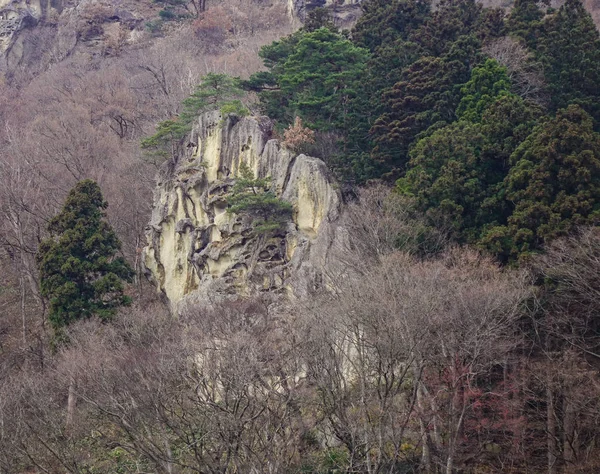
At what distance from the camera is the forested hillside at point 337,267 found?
1382cm

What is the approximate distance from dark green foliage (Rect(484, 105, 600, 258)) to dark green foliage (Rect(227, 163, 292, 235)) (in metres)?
7.10

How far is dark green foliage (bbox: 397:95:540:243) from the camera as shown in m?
18.1

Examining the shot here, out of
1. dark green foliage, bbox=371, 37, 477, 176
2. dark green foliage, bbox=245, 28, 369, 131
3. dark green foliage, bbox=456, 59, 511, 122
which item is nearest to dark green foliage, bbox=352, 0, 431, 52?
dark green foliage, bbox=245, 28, 369, 131

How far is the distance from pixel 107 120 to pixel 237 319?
2598 centimetres

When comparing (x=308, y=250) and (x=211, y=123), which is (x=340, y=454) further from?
(x=211, y=123)

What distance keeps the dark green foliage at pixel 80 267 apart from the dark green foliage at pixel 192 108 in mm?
4506

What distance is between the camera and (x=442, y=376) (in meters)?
14.3

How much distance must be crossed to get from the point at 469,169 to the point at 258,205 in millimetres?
6903

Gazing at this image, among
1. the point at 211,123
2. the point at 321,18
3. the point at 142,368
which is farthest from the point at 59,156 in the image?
the point at 142,368

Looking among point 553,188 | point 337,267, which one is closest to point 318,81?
point 337,267

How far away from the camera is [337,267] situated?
1811 cm

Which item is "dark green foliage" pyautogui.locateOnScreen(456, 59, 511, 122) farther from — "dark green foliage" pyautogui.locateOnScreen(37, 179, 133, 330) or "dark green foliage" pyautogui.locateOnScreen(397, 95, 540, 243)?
"dark green foliage" pyautogui.locateOnScreen(37, 179, 133, 330)

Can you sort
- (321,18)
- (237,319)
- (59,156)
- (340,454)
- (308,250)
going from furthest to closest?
1. (59,156)
2. (321,18)
3. (308,250)
4. (237,319)
5. (340,454)

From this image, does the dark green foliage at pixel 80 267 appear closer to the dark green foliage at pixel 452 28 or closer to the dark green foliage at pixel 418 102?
the dark green foliage at pixel 418 102
